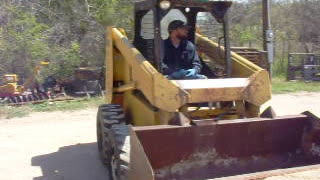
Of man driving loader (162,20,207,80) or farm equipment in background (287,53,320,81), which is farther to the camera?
farm equipment in background (287,53,320,81)

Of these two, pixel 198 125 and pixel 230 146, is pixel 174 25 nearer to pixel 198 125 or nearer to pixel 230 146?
pixel 198 125

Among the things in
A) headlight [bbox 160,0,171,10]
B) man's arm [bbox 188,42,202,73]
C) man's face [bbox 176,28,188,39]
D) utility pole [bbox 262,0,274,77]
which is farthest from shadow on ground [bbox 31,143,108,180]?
utility pole [bbox 262,0,274,77]

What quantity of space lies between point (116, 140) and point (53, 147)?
3383 mm

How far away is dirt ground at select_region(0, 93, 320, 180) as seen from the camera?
22.3ft

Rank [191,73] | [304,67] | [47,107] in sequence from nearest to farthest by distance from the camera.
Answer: [191,73] < [47,107] < [304,67]

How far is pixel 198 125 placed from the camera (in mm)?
5102

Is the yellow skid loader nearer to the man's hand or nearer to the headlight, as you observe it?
the headlight

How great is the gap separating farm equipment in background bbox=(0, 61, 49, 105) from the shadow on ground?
5053mm

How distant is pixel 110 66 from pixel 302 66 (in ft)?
43.2

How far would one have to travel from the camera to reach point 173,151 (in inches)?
204

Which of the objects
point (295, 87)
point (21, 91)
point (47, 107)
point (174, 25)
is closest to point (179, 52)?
point (174, 25)

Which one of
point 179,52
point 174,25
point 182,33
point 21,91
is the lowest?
point 21,91

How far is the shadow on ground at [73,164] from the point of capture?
21.9 feet

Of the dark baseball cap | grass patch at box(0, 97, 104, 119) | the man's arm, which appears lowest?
grass patch at box(0, 97, 104, 119)
